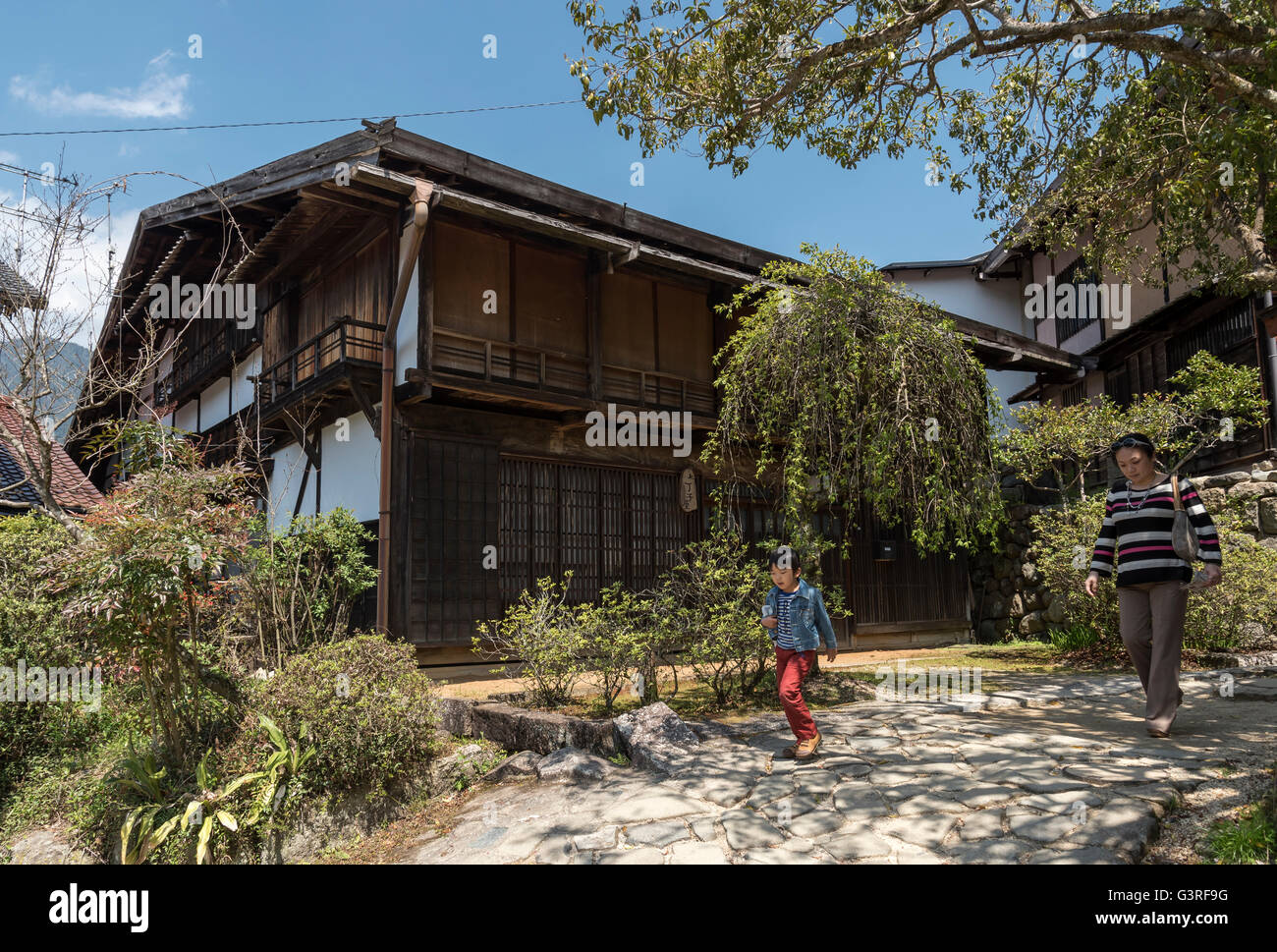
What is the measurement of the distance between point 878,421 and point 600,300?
16.1 feet

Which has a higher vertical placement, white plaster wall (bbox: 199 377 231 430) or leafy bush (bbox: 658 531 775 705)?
white plaster wall (bbox: 199 377 231 430)

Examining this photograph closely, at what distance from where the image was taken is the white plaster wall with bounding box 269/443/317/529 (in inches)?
482

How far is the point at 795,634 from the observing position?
5762 mm

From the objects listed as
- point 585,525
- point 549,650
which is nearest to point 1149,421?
point 585,525

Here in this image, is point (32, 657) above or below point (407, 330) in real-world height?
below

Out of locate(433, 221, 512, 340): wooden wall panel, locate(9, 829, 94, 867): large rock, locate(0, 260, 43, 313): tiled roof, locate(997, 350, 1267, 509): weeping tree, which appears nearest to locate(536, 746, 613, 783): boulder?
locate(9, 829, 94, 867): large rock

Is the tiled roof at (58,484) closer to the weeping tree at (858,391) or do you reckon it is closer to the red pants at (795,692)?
the weeping tree at (858,391)

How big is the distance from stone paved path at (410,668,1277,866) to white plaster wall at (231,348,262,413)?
10.6 m

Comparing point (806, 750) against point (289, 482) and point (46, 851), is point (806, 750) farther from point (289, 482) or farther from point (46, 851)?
point (289, 482)

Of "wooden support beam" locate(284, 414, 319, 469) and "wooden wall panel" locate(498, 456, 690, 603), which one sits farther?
"wooden support beam" locate(284, 414, 319, 469)

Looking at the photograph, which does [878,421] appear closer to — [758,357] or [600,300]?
[758,357]

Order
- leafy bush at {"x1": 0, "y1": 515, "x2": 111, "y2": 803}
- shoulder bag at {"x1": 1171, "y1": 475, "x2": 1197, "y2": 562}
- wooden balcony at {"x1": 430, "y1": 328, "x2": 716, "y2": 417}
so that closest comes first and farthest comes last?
shoulder bag at {"x1": 1171, "y1": 475, "x2": 1197, "y2": 562}
leafy bush at {"x1": 0, "y1": 515, "x2": 111, "y2": 803}
wooden balcony at {"x1": 430, "y1": 328, "x2": 716, "y2": 417}

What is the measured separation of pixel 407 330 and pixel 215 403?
7878mm

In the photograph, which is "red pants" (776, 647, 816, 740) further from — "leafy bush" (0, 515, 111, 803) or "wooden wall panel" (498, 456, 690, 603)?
"leafy bush" (0, 515, 111, 803)
